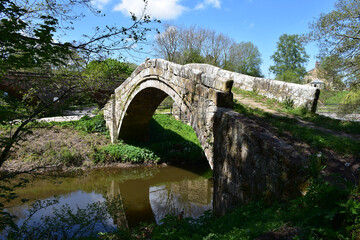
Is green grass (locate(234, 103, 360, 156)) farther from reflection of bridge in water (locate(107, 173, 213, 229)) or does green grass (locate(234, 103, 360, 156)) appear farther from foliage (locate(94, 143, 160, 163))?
foliage (locate(94, 143, 160, 163))

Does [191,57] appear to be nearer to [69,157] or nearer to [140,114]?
[140,114]

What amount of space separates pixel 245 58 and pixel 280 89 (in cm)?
2806

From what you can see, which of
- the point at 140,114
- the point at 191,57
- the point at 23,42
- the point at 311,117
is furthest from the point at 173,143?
the point at 191,57


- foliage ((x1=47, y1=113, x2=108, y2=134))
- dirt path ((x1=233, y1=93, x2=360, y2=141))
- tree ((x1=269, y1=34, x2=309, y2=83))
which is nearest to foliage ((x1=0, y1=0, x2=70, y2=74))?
dirt path ((x1=233, y1=93, x2=360, y2=141))

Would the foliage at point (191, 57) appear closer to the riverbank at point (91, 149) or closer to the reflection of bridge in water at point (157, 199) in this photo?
the riverbank at point (91, 149)

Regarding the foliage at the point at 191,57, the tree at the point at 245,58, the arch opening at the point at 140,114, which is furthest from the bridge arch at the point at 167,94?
the tree at the point at 245,58

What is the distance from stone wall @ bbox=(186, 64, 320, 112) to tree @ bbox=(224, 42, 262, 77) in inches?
845

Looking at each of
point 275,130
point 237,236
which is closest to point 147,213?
point 275,130

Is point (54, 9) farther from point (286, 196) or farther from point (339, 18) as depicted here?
point (339, 18)

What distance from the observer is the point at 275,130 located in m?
4.03

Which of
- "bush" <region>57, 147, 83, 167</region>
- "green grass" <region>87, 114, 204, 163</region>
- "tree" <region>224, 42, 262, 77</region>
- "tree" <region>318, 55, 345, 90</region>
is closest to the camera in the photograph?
"tree" <region>318, 55, 345, 90</region>

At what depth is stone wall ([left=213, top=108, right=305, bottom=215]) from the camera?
9.39 ft

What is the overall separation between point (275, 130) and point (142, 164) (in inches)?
343

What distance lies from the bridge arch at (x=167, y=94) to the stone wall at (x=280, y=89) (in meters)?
0.50
